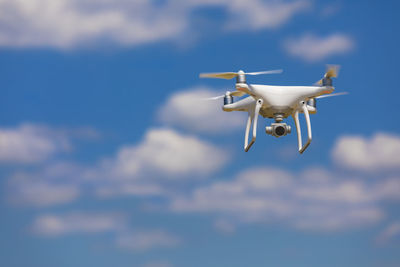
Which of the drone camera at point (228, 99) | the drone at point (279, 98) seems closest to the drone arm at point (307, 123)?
the drone at point (279, 98)

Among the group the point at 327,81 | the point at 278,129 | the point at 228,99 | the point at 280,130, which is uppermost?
the point at 228,99

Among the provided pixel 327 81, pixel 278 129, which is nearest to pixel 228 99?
pixel 278 129

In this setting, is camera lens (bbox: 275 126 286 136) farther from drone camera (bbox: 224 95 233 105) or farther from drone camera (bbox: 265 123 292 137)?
drone camera (bbox: 224 95 233 105)

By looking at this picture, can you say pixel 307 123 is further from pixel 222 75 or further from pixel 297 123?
pixel 222 75

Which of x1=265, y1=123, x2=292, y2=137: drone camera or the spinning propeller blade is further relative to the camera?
x1=265, y1=123, x2=292, y2=137: drone camera

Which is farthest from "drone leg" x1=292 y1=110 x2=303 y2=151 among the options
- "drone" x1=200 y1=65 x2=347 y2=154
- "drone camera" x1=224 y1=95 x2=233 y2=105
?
"drone camera" x1=224 y1=95 x2=233 y2=105

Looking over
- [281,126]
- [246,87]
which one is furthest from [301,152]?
[246,87]

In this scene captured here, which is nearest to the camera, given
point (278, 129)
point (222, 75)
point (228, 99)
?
point (222, 75)

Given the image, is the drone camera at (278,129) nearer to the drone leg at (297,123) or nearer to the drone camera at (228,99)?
the drone leg at (297,123)

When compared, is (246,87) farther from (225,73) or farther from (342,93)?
(342,93)
